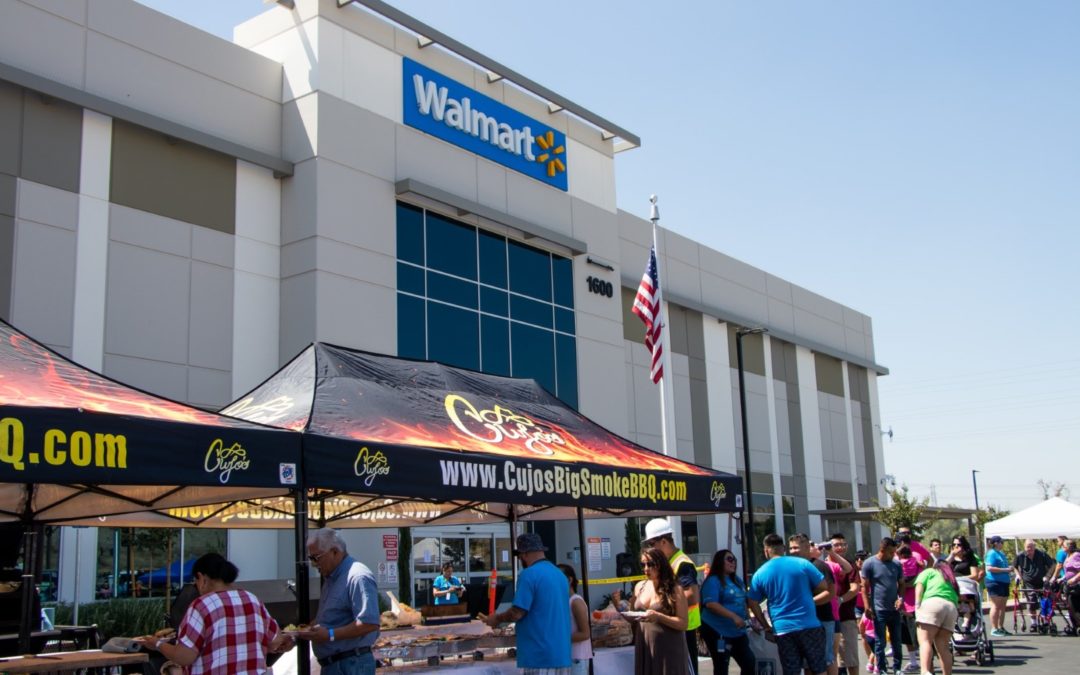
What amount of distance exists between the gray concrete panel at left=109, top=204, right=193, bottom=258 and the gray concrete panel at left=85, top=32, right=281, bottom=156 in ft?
6.71

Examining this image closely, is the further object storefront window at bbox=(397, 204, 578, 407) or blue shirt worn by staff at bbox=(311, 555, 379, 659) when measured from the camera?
storefront window at bbox=(397, 204, 578, 407)

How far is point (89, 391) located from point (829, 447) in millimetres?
42072

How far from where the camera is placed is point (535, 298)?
2789 cm

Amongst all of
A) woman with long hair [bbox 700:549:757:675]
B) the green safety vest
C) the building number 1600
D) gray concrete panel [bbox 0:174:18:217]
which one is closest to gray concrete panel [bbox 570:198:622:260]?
the building number 1600

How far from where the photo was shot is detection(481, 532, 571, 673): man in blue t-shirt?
7.57 m

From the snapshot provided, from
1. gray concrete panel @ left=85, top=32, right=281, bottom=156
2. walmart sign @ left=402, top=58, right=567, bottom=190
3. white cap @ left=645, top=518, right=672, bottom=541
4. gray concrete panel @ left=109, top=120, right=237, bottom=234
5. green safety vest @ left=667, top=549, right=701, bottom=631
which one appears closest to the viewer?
white cap @ left=645, top=518, right=672, bottom=541

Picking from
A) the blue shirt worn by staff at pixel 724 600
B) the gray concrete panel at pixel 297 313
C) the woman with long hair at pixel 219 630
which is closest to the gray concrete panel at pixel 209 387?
the gray concrete panel at pixel 297 313

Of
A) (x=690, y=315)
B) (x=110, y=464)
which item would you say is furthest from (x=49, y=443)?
(x=690, y=315)

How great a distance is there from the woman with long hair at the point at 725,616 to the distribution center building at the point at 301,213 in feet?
41.1

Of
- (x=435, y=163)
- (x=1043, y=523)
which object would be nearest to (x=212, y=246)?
(x=435, y=163)

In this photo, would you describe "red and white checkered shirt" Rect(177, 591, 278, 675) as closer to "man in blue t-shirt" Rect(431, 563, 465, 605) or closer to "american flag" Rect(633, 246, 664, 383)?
"man in blue t-shirt" Rect(431, 563, 465, 605)

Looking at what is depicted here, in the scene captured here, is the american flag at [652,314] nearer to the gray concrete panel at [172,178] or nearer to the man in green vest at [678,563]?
the gray concrete panel at [172,178]

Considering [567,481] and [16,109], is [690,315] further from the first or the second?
[567,481]

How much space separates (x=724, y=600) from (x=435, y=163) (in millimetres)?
16794
